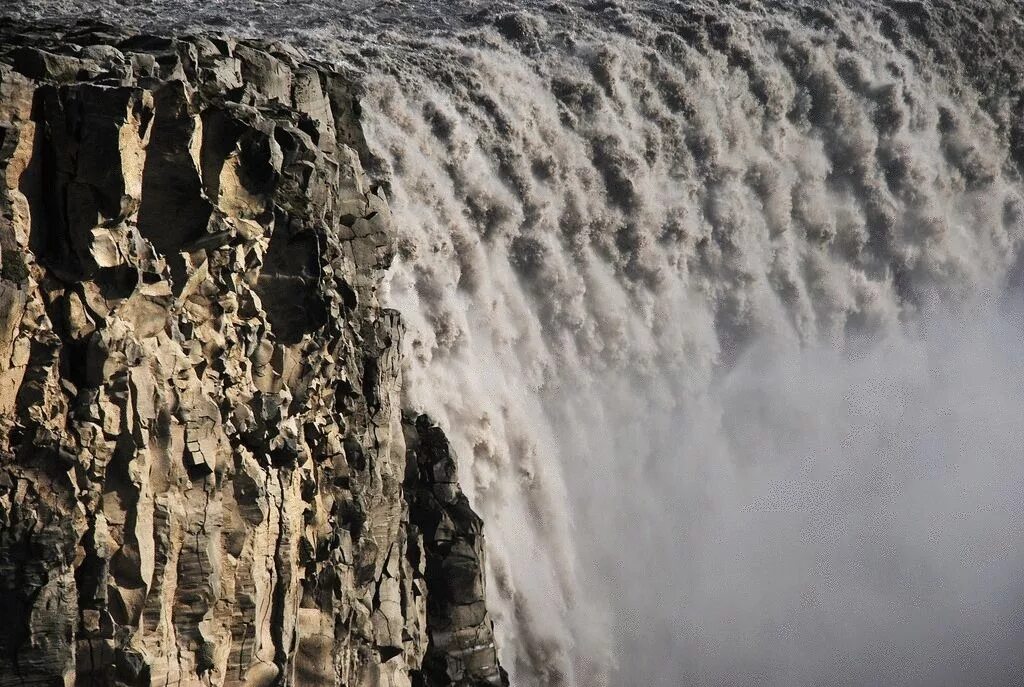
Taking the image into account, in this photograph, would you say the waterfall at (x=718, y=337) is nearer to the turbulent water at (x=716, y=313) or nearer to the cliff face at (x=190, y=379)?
the turbulent water at (x=716, y=313)

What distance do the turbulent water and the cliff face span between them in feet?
20.5

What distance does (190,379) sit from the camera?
2078cm

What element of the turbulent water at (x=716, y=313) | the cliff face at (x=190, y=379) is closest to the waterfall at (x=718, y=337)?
the turbulent water at (x=716, y=313)

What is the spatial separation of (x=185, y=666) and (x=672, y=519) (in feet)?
61.2

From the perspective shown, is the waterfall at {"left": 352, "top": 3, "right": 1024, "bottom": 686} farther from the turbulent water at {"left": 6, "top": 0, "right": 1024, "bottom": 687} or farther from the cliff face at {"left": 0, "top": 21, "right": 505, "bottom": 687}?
the cliff face at {"left": 0, "top": 21, "right": 505, "bottom": 687}

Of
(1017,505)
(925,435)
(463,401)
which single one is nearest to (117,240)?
(463,401)

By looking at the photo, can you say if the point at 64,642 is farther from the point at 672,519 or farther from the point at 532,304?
the point at 672,519

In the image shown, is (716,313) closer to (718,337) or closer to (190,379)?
(718,337)

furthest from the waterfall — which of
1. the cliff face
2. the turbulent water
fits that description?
the cliff face

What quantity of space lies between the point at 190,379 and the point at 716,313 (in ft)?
65.4

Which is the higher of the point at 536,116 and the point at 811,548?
the point at 536,116

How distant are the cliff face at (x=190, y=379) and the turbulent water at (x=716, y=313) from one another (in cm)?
624

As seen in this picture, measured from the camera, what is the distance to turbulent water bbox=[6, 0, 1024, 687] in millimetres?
32719

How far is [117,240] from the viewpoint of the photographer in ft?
64.8
